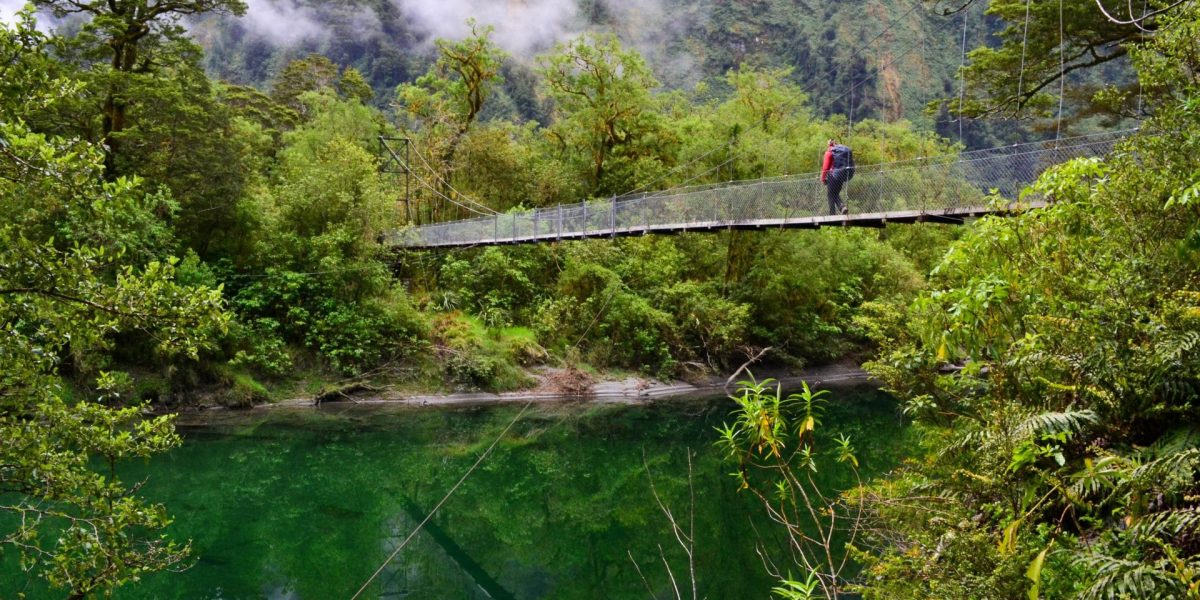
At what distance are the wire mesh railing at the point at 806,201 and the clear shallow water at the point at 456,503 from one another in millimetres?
2753

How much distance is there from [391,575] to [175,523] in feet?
7.81

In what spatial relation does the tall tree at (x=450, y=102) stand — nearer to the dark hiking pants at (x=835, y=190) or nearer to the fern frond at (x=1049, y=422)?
the dark hiking pants at (x=835, y=190)

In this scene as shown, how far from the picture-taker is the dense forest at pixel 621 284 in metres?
2.71

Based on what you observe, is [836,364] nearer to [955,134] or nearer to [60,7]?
[60,7]

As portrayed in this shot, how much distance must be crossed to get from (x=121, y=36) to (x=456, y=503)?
8.07m

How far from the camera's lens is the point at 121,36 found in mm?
10844

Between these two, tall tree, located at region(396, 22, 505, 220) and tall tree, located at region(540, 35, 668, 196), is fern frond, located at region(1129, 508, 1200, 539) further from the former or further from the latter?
tall tree, located at region(396, 22, 505, 220)

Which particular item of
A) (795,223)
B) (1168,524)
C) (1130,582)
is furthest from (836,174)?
(1130,582)

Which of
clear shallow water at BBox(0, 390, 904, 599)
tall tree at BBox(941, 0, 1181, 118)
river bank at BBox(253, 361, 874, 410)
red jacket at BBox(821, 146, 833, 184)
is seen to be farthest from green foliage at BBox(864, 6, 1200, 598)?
river bank at BBox(253, 361, 874, 410)

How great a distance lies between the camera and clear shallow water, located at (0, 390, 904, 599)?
5.87m

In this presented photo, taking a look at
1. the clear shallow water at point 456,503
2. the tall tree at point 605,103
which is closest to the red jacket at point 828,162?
the clear shallow water at point 456,503

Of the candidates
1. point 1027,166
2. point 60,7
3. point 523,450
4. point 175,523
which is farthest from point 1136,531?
point 60,7

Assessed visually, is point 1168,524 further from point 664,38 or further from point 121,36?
point 664,38

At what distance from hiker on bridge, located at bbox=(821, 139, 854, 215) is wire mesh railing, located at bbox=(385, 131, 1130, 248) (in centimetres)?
12
